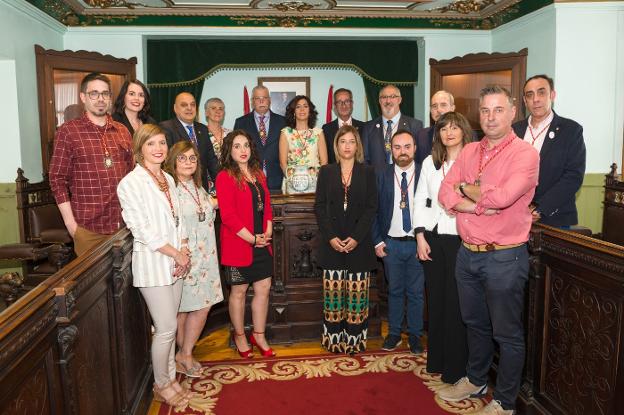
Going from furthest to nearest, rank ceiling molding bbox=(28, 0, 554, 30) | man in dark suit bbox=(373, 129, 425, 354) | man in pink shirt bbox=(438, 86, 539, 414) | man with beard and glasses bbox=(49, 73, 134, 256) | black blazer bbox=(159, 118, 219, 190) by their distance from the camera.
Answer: ceiling molding bbox=(28, 0, 554, 30)
black blazer bbox=(159, 118, 219, 190)
man in dark suit bbox=(373, 129, 425, 354)
man with beard and glasses bbox=(49, 73, 134, 256)
man in pink shirt bbox=(438, 86, 539, 414)

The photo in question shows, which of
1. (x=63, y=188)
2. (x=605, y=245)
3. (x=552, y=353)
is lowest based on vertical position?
(x=552, y=353)

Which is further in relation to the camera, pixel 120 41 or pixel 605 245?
pixel 120 41

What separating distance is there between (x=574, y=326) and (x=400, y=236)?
1.35 metres

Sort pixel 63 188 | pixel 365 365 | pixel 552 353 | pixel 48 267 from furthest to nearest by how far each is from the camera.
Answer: pixel 48 267, pixel 365 365, pixel 63 188, pixel 552 353

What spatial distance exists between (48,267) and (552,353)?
159 inches

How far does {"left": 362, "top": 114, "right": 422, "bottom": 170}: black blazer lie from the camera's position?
4.14 m

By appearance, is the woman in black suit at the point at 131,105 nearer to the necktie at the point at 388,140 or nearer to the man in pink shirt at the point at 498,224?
the necktie at the point at 388,140

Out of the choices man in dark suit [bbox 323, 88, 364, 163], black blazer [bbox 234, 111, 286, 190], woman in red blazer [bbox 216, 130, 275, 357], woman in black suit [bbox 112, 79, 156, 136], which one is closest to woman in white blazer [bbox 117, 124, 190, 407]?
woman in red blazer [bbox 216, 130, 275, 357]

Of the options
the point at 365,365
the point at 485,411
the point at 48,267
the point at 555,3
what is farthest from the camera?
the point at 555,3

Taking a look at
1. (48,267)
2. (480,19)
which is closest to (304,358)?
(48,267)

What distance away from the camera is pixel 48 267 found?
4.50m

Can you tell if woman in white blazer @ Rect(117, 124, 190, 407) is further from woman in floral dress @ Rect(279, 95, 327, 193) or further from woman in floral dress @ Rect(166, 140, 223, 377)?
woman in floral dress @ Rect(279, 95, 327, 193)

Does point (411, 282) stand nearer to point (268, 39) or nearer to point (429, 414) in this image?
point (429, 414)

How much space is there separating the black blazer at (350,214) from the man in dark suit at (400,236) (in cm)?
13
